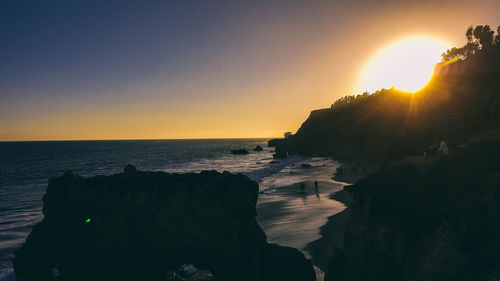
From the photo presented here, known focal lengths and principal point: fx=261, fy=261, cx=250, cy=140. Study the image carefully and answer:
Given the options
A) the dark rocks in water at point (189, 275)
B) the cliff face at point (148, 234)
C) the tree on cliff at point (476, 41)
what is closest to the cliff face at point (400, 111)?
the tree on cliff at point (476, 41)

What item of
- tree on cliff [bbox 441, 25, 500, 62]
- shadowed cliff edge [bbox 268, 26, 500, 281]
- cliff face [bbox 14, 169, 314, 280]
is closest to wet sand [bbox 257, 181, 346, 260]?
shadowed cliff edge [bbox 268, 26, 500, 281]

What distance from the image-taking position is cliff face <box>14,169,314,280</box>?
35.6 ft

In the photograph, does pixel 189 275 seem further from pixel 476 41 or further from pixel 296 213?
pixel 476 41

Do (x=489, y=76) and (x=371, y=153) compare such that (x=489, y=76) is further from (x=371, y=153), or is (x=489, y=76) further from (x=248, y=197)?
(x=248, y=197)

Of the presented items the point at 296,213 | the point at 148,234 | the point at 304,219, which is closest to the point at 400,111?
the point at 296,213

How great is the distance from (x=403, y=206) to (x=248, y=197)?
5.93 metres

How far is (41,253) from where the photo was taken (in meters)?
10.8

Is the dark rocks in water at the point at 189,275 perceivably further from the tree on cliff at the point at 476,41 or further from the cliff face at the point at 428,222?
the tree on cliff at the point at 476,41

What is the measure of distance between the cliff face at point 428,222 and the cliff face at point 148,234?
3537mm

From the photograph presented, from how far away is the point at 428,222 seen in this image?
25.3 ft

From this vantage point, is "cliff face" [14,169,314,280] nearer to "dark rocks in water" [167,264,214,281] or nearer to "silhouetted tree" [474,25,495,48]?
"dark rocks in water" [167,264,214,281]

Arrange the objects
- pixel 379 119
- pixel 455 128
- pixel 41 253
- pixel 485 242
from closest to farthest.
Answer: pixel 485 242
pixel 41 253
pixel 455 128
pixel 379 119

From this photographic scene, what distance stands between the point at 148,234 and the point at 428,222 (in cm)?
1034

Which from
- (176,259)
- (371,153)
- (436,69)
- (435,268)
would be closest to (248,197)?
(176,259)
